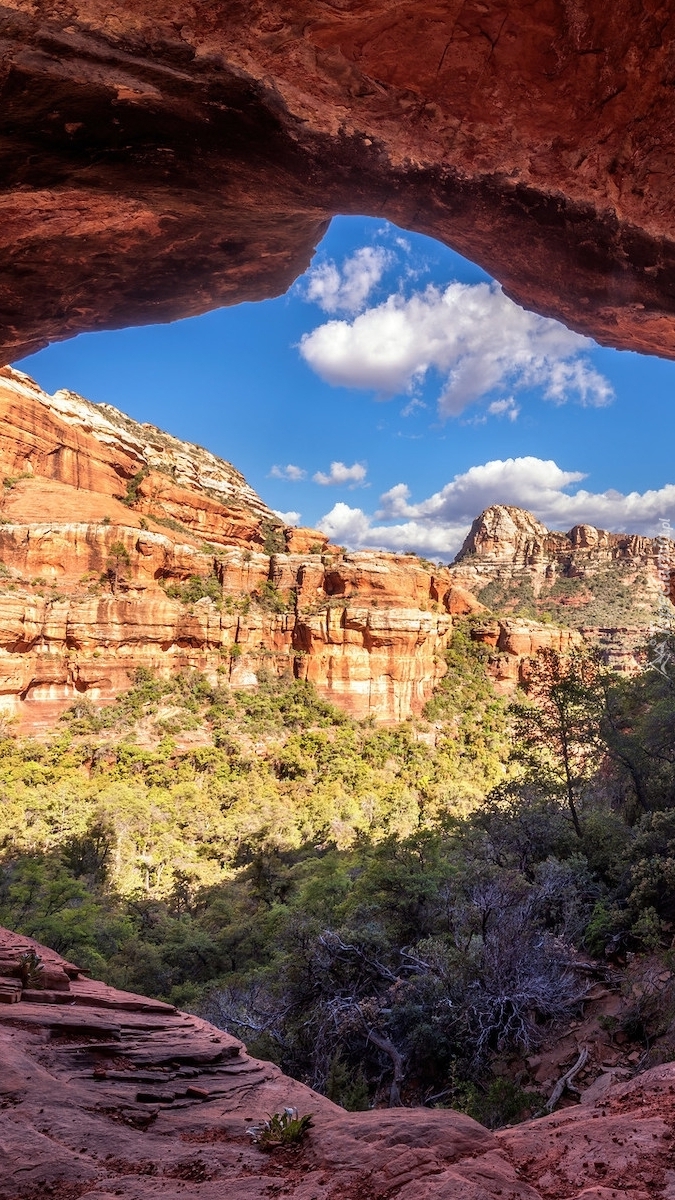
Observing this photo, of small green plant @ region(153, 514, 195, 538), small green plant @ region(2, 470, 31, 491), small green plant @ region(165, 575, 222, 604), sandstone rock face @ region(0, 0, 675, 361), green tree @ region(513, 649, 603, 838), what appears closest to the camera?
sandstone rock face @ region(0, 0, 675, 361)

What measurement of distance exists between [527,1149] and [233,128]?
646 cm

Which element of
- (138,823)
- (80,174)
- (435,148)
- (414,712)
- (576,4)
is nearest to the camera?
(576,4)

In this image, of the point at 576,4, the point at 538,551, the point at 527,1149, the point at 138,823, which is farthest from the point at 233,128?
the point at 538,551

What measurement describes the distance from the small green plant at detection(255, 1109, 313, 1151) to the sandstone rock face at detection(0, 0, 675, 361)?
5873 millimetres

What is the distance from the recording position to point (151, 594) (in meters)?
28.7

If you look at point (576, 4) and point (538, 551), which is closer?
point (576, 4)

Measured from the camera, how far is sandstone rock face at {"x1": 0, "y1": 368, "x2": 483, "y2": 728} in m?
25.7

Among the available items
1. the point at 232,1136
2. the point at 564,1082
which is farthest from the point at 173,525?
the point at 232,1136

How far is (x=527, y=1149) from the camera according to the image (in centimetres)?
307

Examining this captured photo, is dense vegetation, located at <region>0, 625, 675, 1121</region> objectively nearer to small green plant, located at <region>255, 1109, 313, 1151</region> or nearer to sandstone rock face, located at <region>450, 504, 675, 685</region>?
small green plant, located at <region>255, 1109, 313, 1151</region>

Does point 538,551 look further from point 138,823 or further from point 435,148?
point 435,148

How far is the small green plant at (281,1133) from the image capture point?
308 cm

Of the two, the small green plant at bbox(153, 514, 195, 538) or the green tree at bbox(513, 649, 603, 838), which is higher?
the small green plant at bbox(153, 514, 195, 538)

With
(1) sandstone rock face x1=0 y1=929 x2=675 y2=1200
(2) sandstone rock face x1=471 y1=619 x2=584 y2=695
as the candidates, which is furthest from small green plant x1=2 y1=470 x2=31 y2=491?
(1) sandstone rock face x1=0 y1=929 x2=675 y2=1200
